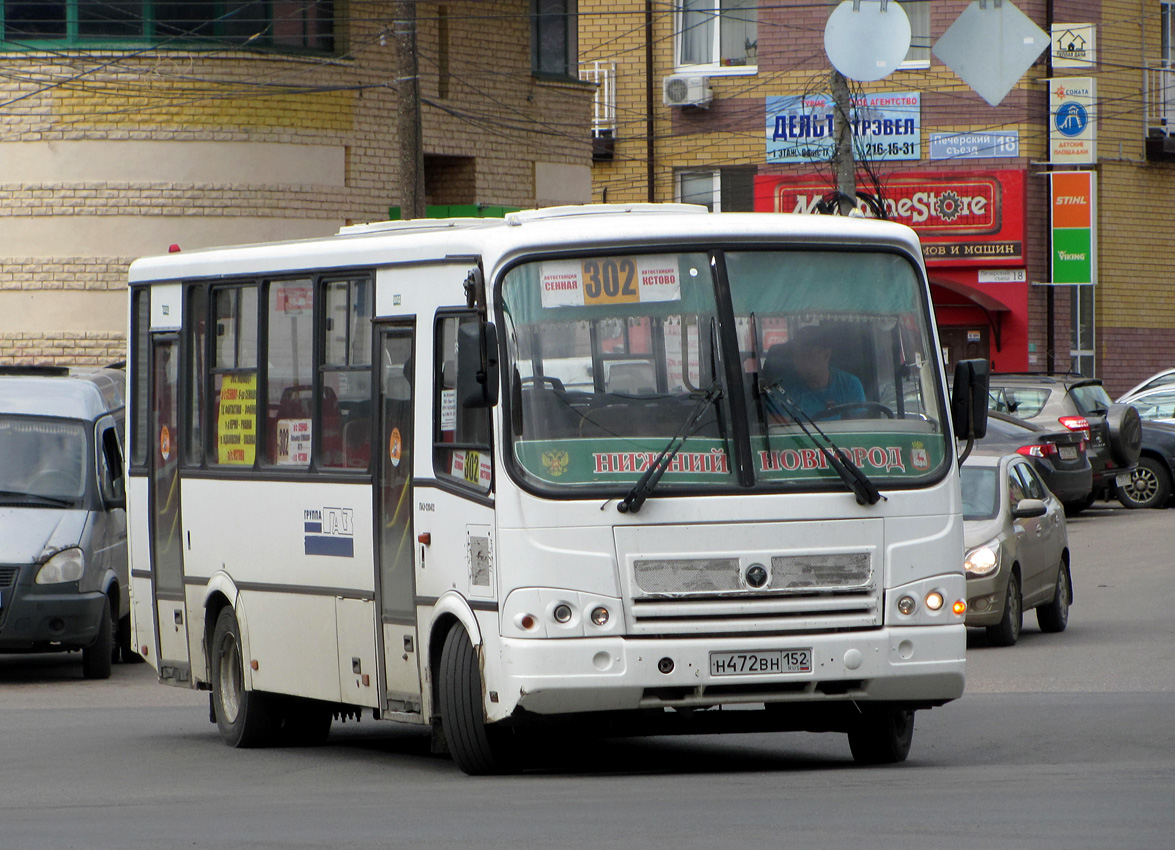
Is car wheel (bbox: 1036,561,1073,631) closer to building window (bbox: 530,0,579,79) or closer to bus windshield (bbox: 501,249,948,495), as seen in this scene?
bus windshield (bbox: 501,249,948,495)

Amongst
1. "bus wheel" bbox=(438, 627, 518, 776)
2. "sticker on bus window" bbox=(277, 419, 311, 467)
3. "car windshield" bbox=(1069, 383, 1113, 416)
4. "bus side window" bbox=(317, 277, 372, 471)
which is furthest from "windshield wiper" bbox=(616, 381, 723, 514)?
"car windshield" bbox=(1069, 383, 1113, 416)

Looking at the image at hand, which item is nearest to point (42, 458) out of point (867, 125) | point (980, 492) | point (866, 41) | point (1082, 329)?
point (980, 492)

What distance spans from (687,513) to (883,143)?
102 feet

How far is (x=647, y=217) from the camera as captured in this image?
32.1 ft

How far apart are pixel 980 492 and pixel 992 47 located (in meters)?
8.69

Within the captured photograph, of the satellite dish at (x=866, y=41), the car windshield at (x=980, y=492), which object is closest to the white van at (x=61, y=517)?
the car windshield at (x=980, y=492)

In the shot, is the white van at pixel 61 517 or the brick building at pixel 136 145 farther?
Result: the brick building at pixel 136 145

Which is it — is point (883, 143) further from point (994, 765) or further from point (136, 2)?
point (994, 765)

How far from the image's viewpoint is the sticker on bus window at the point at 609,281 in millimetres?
9352

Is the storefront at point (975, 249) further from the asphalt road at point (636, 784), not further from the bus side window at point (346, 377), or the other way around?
the bus side window at point (346, 377)

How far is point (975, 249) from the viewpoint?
3922 cm

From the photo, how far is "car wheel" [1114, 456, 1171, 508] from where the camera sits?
3016 cm

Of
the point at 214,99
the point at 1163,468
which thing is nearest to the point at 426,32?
the point at 214,99

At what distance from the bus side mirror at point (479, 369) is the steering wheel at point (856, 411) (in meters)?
1.44
